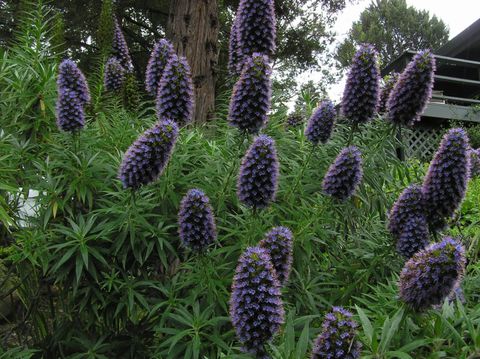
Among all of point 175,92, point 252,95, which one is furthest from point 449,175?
point 175,92

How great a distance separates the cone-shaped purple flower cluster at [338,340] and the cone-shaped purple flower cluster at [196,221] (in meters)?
0.91

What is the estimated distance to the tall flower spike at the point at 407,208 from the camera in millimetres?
2727

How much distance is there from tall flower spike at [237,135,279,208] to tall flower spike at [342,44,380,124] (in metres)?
0.85

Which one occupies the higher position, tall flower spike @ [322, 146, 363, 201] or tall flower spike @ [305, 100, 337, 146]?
tall flower spike @ [305, 100, 337, 146]

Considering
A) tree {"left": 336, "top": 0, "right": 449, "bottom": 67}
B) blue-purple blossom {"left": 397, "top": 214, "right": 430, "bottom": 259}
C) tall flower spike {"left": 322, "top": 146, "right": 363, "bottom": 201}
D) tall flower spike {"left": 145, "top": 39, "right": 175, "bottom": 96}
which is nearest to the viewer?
blue-purple blossom {"left": 397, "top": 214, "right": 430, "bottom": 259}

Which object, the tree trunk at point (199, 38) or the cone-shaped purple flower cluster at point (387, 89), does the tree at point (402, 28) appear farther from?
the cone-shaped purple flower cluster at point (387, 89)

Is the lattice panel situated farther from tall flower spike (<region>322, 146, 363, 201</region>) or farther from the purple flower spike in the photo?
the purple flower spike

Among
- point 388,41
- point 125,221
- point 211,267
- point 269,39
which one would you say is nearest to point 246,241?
point 211,267

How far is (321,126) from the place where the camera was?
129 inches

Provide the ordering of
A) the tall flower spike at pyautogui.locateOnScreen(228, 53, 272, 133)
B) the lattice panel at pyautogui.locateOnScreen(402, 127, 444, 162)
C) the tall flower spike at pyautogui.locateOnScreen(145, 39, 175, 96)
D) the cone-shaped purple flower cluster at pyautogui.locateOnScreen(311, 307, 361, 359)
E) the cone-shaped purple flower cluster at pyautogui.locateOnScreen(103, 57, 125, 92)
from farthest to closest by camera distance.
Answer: the lattice panel at pyautogui.locateOnScreen(402, 127, 444, 162), the cone-shaped purple flower cluster at pyautogui.locateOnScreen(103, 57, 125, 92), the tall flower spike at pyautogui.locateOnScreen(145, 39, 175, 96), the tall flower spike at pyautogui.locateOnScreen(228, 53, 272, 133), the cone-shaped purple flower cluster at pyautogui.locateOnScreen(311, 307, 361, 359)

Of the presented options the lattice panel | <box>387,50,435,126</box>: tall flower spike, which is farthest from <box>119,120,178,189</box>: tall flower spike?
the lattice panel

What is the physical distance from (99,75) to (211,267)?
6.36 feet

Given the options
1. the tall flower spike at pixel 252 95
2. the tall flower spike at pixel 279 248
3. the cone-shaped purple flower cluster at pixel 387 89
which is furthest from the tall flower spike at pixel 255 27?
the tall flower spike at pixel 279 248

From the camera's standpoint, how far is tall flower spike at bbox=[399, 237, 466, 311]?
6.25 ft
